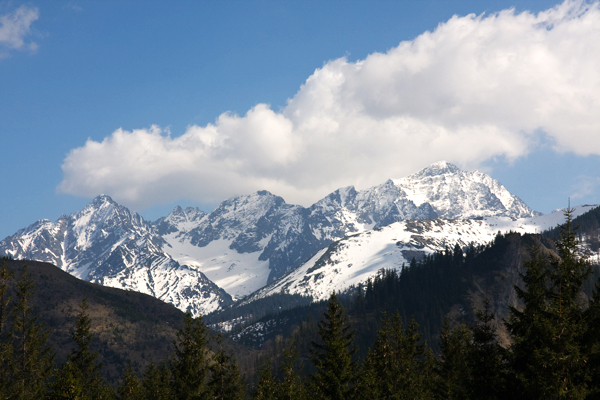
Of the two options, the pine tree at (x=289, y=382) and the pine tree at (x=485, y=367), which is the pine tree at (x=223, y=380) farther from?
the pine tree at (x=485, y=367)

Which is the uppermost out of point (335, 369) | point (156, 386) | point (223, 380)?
point (335, 369)

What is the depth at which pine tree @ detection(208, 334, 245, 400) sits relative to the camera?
59188mm

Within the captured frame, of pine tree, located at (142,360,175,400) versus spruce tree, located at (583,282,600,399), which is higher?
spruce tree, located at (583,282,600,399)

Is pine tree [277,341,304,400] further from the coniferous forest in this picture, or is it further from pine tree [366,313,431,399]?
pine tree [366,313,431,399]

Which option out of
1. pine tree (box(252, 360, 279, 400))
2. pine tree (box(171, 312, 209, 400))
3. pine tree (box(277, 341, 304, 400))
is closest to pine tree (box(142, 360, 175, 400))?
pine tree (box(252, 360, 279, 400))

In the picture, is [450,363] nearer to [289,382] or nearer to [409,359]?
[409,359]

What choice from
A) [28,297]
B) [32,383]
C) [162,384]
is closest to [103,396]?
[162,384]

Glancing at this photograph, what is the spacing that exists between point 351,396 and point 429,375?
25.4 metres

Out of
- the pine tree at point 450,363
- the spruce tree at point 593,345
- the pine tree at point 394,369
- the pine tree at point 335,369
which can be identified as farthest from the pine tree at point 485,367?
the pine tree at point 450,363

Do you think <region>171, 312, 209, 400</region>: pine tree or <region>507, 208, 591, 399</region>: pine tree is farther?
<region>171, 312, 209, 400</region>: pine tree

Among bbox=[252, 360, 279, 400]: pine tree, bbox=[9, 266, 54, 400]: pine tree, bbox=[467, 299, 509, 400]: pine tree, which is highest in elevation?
bbox=[9, 266, 54, 400]: pine tree

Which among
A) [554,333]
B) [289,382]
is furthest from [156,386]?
[554,333]

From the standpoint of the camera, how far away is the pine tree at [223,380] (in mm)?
59188

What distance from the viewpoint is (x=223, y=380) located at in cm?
6034
